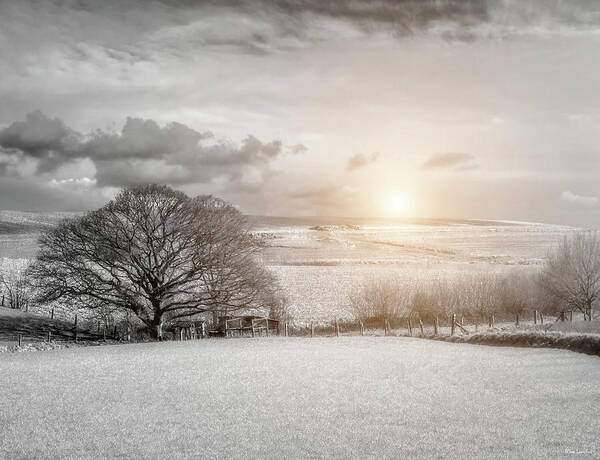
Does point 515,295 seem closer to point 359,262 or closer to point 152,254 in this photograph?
point 152,254

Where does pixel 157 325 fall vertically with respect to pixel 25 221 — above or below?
below

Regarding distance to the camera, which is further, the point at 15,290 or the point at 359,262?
the point at 359,262

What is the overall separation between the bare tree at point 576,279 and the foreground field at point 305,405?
29.6 meters

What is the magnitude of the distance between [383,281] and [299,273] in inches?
1379

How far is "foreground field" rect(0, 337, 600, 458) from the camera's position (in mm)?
14859

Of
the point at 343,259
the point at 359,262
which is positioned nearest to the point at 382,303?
the point at 359,262

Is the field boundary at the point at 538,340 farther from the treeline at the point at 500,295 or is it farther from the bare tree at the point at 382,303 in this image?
the treeline at the point at 500,295

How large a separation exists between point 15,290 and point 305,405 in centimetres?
5822

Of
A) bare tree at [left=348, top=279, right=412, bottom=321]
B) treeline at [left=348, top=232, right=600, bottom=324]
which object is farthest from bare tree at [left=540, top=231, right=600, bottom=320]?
bare tree at [left=348, top=279, right=412, bottom=321]

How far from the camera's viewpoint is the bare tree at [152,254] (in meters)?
45.7

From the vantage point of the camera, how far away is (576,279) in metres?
61.2

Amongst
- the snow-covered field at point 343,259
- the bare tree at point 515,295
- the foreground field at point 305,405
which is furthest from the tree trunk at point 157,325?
the bare tree at point 515,295

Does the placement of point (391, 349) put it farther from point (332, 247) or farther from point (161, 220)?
point (332, 247)

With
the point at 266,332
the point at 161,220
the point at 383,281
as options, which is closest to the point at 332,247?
the point at 383,281
